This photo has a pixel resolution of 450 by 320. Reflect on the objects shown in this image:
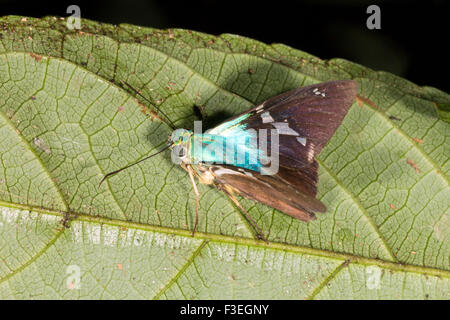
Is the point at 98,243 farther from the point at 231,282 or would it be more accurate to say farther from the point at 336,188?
the point at 336,188

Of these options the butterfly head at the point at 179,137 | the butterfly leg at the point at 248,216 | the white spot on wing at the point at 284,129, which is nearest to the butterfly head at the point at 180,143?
the butterfly head at the point at 179,137

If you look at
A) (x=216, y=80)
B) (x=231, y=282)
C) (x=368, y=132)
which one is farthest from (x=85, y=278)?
(x=368, y=132)

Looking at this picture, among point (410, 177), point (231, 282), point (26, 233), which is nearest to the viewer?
point (26, 233)

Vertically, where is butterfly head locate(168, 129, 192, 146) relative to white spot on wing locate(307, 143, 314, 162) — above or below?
above

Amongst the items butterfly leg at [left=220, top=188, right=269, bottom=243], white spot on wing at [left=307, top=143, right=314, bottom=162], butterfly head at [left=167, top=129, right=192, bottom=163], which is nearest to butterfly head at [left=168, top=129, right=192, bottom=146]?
butterfly head at [left=167, top=129, right=192, bottom=163]

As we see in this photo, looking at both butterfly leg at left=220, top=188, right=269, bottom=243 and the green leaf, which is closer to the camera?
the green leaf

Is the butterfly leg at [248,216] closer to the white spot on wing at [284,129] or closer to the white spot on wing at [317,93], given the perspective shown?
the white spot on wing at [284,129]

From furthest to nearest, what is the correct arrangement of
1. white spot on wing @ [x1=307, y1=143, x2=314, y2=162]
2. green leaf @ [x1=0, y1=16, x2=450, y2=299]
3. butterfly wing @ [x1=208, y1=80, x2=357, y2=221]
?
white spot on wing @ [x1=307, y1=143, x2=314, y2=162] → butterfly wing @ [x1=208, y1=80, x2=357, y2=221] → green leaf @ [x1=0, y1=16, x2=450, y2=299]

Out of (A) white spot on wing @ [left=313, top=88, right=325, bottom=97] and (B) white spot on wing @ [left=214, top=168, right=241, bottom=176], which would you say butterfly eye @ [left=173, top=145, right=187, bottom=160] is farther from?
(A) white spot on wing @ [left=313, top=88, right=325, bottom=97]
